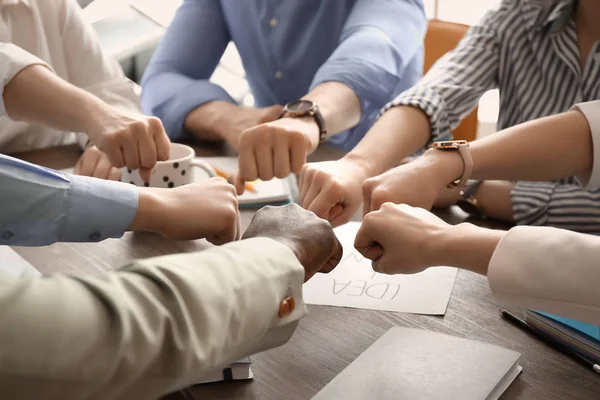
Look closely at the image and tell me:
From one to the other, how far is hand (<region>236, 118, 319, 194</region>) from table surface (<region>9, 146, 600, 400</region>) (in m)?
0.23

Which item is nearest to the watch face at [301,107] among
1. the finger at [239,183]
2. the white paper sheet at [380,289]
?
the finger at [239,183]

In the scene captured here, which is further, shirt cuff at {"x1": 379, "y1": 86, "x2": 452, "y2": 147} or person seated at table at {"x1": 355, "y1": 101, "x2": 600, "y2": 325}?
shirt cuff at {"x1": 379, "y1": 86, "x2": 452, "y2": 147}

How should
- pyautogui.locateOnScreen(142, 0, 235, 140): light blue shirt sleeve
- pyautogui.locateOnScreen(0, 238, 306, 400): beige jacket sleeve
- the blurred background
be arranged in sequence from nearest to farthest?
pyautogui.locateOnScreen(0, 238, 306, 400): beige jacket sleeve
pyautogui.locateOnScreen(142, 0, 235, 140): light blue shirt sleeve
the blurred background

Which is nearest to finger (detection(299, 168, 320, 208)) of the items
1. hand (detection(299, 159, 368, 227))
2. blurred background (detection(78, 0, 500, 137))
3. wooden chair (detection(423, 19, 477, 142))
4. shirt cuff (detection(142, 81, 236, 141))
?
hand (detection(299, 159, 368, 227))

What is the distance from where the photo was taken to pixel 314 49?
1.65 m

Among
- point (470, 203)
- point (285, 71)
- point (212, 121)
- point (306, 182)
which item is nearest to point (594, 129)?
point (470, 203)

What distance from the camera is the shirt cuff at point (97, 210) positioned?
0.86 meters

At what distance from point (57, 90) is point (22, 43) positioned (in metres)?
0.32

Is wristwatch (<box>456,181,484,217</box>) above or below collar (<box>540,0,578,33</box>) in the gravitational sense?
below

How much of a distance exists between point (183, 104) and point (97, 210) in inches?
25.0

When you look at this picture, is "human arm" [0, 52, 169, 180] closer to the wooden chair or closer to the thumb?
the thumb

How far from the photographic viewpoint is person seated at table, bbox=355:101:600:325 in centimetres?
66

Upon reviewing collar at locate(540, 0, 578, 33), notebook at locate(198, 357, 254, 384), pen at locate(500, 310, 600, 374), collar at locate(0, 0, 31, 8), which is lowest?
pen at locate(500, 310, 600, 374)

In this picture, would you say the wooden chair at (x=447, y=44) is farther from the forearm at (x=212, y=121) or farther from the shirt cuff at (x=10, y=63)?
the shirt cuff at (x=10, y=63)
